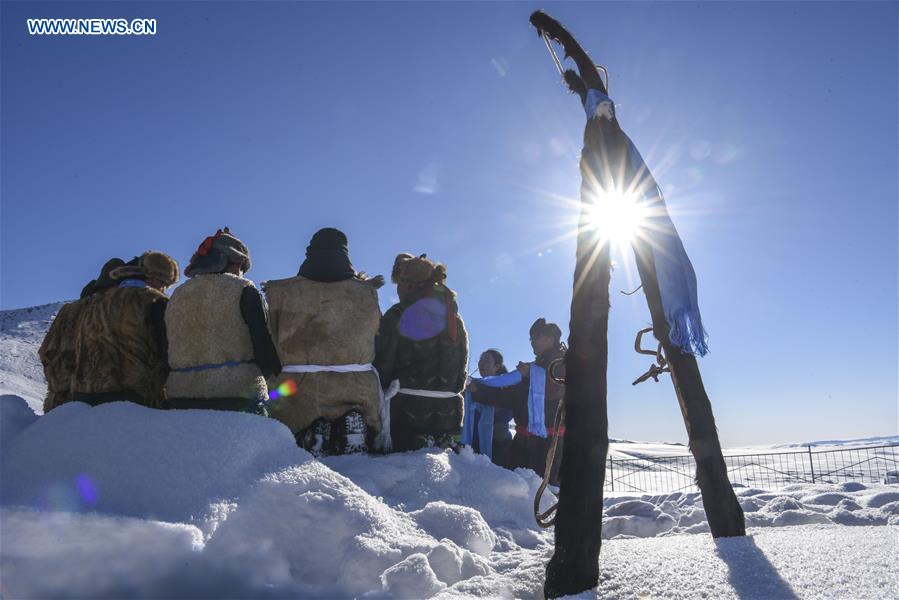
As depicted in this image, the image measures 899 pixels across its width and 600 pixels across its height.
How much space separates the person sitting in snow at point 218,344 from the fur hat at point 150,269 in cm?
55

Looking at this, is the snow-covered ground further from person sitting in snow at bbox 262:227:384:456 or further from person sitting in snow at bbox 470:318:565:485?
person sitting in snow at bbox 470:318:565:485

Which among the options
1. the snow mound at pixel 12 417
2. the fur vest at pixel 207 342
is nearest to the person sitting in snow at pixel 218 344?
the fur vest at pixel 207 342

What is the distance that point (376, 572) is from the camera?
2.08m

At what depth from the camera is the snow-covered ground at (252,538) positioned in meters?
1.69

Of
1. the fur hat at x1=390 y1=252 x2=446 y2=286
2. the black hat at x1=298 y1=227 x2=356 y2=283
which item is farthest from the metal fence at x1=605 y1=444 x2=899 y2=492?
the black hat at x1=298 y1=227 x2=356 y2=283

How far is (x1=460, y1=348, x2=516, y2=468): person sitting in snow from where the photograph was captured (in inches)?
271

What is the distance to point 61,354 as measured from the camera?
4180 mm

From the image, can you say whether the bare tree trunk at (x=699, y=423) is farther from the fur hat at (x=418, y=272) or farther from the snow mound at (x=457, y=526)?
the fur hat at (x=418, y=272)

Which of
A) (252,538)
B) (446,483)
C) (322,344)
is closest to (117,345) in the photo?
(322,344)

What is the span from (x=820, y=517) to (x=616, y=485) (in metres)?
14.7

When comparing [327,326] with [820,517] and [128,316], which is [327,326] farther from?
[820,517]

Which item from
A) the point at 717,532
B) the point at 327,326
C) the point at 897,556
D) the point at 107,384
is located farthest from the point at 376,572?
the point at 107,384

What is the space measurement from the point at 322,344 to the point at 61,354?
1878 millimetres

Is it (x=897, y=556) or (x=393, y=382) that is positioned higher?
(x=393, y=382)
